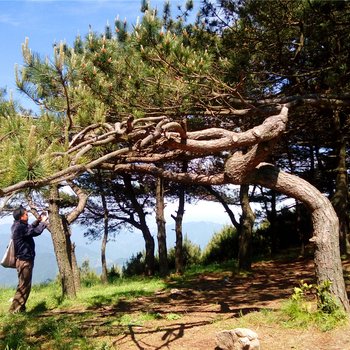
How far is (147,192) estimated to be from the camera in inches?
707

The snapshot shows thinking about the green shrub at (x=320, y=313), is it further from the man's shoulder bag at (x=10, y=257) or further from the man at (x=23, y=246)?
the man's shoulder bag at (x=10, y=257)

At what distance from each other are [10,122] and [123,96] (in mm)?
3551

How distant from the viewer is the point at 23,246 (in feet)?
25.7

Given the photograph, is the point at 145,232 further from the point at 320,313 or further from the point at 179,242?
the point at 320,313

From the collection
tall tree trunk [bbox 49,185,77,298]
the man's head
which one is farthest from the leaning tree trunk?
tall tree trunk [bbox 49,185,77,298]

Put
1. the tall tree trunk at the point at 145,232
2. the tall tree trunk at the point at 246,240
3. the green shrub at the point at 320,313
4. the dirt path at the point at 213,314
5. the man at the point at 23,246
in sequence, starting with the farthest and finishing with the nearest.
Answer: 1. the tall tree trunk at the point at 145,232
2. the tall tree trunk at the point at 246,240
3. the man at the point at 23,246
4. the green shrub at the point at 320,313
5. the dirt path at the point at 213,314

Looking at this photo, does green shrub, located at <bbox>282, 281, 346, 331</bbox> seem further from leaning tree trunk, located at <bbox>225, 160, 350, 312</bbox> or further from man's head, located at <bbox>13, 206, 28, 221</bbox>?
man's head, located at <bbox>13, 206, 28, 221</bbox>

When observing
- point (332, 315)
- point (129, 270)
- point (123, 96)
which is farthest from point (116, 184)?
point (332, 315)

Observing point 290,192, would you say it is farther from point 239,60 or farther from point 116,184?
point 116,184

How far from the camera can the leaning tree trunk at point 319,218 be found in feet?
18.5

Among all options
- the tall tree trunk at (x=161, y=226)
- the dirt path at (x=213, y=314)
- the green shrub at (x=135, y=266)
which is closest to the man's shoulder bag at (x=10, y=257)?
the dirt path at (x=213, y=314)

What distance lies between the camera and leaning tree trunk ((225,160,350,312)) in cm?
563

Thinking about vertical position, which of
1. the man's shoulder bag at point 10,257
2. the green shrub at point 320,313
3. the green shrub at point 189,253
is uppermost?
the man's shoulder bag at point 10,257

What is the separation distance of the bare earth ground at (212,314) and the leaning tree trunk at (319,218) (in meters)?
0.80
